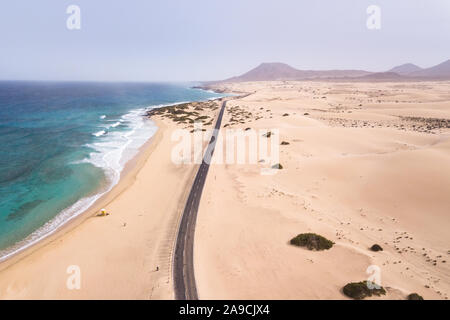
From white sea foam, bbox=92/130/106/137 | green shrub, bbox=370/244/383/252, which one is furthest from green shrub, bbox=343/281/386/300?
white sea foam, bbox=92/130/106/137

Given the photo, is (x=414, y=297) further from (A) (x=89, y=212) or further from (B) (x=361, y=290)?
(A) (x=89, y=212)

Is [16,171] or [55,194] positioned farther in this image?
[16,171]

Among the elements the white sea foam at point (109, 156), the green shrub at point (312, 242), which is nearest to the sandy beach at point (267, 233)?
the green shrub at point (312, 242)

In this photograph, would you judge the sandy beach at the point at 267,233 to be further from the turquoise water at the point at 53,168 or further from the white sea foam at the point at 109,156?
the turquoise water at the point at 53,168
